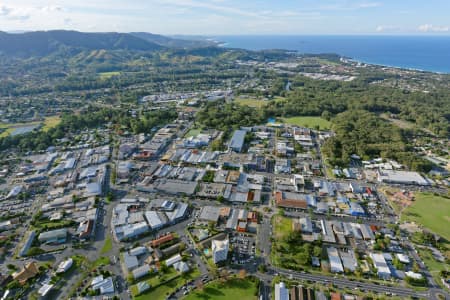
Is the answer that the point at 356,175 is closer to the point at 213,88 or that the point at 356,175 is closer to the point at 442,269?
the point at 442,269

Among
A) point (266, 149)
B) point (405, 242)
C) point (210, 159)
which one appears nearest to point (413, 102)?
point (266, 149)

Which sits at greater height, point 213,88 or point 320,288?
point 213,88

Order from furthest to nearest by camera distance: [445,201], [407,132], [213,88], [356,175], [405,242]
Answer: [213,88]
[407,132]
[356,175]
[445,201]
[405,242]

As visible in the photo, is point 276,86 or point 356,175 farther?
point 276,86

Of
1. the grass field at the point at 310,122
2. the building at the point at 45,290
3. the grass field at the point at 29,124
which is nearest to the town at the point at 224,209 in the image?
the building at the point at 45,290

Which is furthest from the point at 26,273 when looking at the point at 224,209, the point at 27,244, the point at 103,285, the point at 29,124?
the point at 29,124

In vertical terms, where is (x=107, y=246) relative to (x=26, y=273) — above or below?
below

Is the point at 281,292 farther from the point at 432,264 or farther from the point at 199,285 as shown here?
the point at 432,264

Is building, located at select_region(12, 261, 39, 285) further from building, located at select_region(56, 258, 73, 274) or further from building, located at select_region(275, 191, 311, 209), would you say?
building, located at select_region(275, 191, 311, 209)
